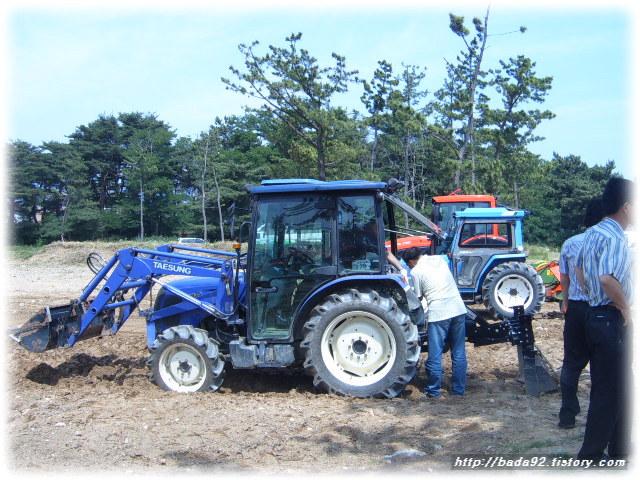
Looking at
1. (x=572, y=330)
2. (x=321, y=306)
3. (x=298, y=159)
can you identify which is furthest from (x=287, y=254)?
(x=298, y=159)

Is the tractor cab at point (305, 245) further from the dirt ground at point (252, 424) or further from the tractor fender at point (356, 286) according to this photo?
the dirt ground at point (252, 424)

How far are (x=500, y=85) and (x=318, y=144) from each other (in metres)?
9.48

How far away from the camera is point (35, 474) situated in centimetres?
452

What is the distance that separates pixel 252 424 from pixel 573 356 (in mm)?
2797

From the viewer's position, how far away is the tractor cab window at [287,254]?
634cm

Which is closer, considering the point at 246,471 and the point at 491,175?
the point at 246,471

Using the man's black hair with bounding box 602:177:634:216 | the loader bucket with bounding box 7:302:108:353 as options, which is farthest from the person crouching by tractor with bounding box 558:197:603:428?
the loader bucket with bounding box 7:302:108:353

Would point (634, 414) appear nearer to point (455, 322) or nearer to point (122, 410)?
point (455, 322)

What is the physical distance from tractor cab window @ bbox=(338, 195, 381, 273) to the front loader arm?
1.38 meters

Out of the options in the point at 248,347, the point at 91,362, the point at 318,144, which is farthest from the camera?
the point at 318,144

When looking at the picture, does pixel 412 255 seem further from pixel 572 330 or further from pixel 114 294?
pixel 114 294

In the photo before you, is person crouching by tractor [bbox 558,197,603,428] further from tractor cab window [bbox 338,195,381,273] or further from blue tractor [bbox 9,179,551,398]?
tractor cab window [bbox 338,195,381,273]

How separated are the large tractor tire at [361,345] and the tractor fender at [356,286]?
0.28ft

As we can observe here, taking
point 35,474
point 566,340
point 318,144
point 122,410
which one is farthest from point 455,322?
point 318,144
